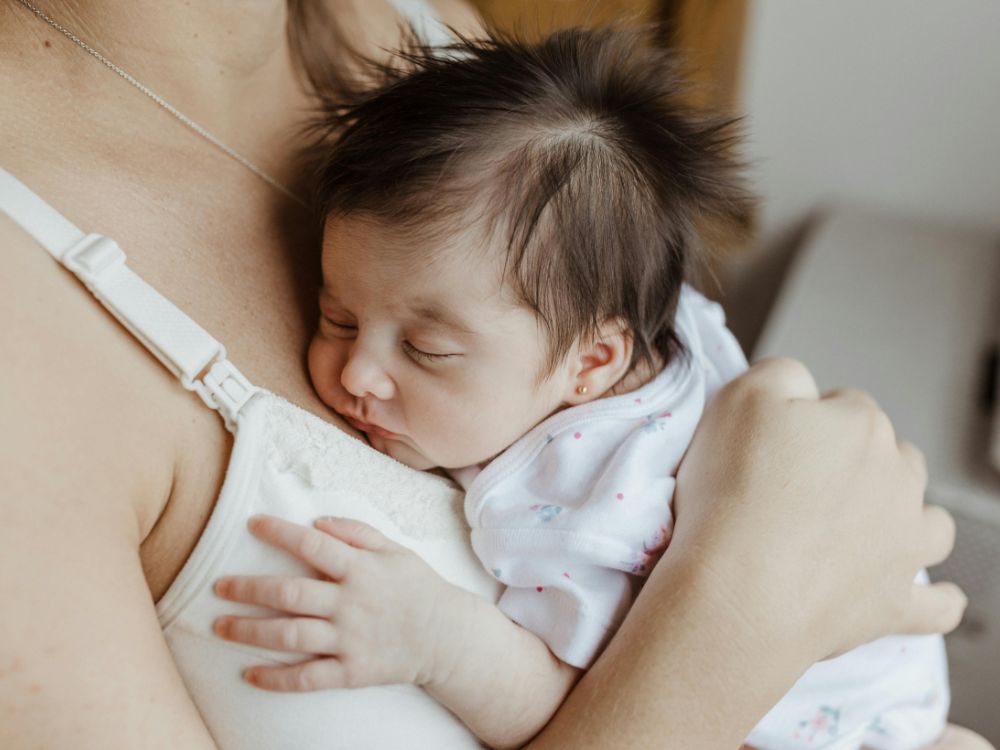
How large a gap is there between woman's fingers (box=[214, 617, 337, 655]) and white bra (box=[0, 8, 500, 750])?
0.01 m

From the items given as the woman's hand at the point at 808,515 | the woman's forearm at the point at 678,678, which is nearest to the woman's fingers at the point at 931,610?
the woman's hand at the point at 808,515

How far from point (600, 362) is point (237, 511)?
40 centimetres

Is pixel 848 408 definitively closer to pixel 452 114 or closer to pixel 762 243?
pixel 452 114

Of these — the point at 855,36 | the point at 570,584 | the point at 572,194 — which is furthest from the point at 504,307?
the point at 855,36

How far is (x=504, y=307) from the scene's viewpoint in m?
0.81

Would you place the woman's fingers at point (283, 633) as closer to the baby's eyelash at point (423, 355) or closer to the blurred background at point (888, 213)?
the baby's eyelash at point (423, 355)

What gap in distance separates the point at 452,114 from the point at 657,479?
385 millimetres

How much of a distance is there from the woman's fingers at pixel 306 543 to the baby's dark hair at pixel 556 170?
28cm

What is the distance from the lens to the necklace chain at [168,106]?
0.81 meters

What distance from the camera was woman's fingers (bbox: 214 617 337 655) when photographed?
648mm

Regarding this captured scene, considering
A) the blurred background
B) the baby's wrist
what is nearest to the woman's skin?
the baby's wrist

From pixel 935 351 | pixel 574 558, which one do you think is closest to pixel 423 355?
pixel 574 558

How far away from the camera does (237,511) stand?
26.2 inches

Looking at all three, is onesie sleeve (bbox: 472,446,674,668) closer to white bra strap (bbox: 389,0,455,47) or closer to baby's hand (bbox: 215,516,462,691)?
baby's hand (bbox: 215,516,462,691)
